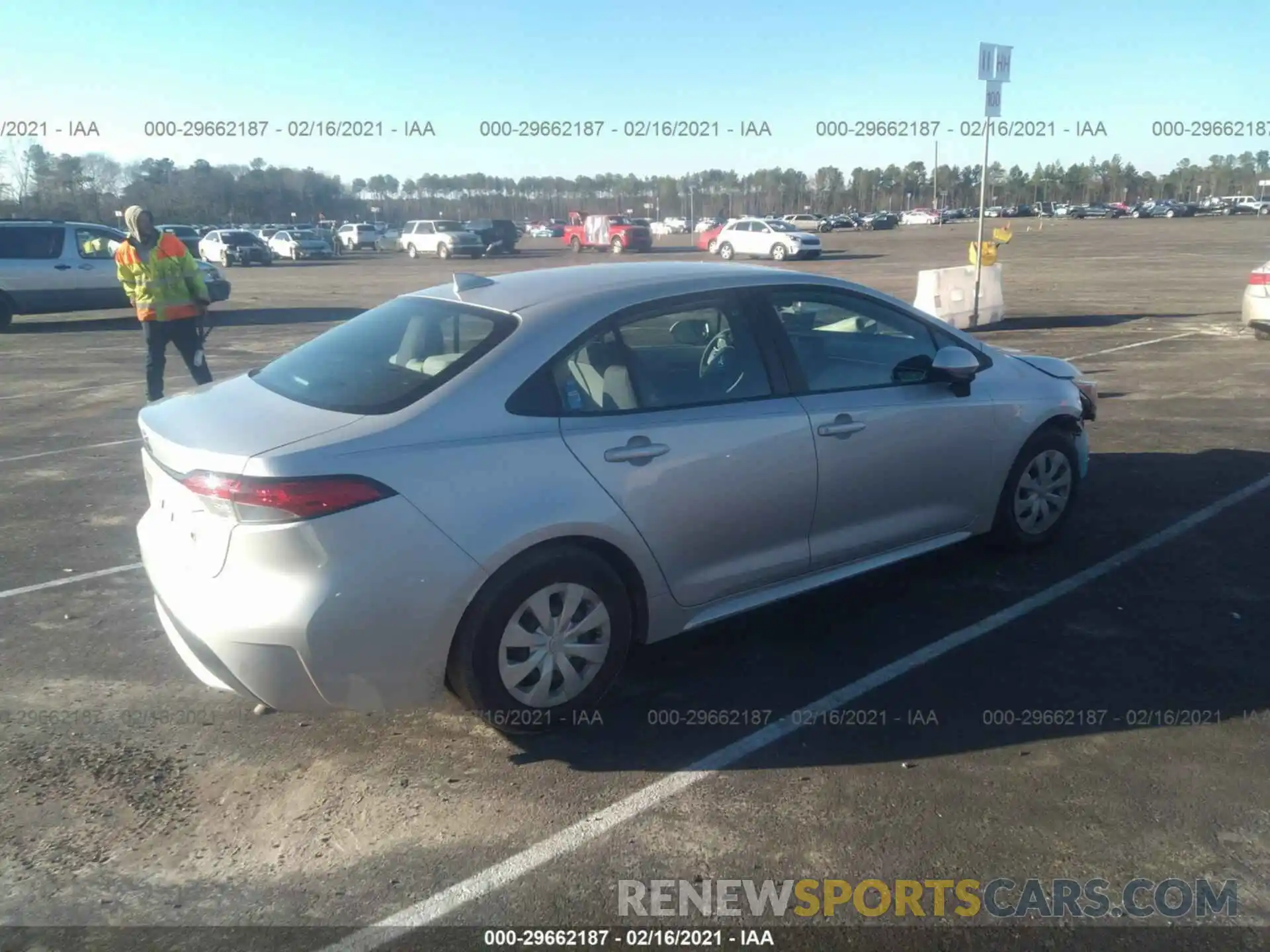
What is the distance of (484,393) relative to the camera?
3.76m

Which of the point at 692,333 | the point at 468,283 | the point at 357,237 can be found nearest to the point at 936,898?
the point at 692,333

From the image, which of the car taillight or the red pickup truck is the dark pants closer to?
the car taillight

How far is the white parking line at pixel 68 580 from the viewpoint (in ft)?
17.8

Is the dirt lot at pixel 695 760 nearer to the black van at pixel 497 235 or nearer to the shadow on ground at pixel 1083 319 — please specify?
the shadow on ground at pixel 1083 319

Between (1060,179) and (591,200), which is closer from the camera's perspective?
(591,200)

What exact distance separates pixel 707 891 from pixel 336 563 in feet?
5.03

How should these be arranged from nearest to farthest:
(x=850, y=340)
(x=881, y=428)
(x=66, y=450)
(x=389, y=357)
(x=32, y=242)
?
(x=389, y=357) → (x=881, y=428) → (x=850, y=340) → (x=66, y=450) → (x=32, y=242)

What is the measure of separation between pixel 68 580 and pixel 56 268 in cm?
1541

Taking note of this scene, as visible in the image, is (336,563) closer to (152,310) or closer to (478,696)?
(478,696)

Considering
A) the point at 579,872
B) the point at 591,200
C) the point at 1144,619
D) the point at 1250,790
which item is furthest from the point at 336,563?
the point at 591,200

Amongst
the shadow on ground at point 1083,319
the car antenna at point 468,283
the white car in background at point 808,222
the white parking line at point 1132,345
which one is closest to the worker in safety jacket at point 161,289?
the car antenna at point 468,283

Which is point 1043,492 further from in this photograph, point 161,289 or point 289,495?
point 161,289

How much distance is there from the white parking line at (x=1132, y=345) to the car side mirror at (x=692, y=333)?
9370 millimetres

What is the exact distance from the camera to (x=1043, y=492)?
5.66 m
